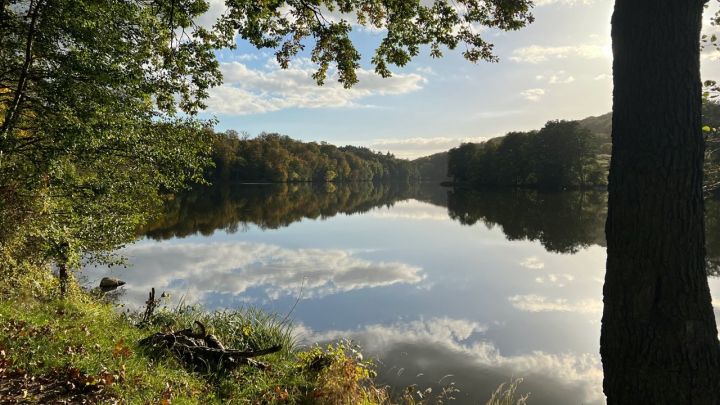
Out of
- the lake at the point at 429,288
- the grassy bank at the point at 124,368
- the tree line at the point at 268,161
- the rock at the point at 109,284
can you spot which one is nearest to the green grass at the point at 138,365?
the grassy bank at the point at 124,368

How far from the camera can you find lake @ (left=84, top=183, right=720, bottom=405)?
10219 millimetres

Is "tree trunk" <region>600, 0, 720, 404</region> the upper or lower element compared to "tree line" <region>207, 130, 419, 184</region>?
lower

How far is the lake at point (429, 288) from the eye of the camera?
10.2 m

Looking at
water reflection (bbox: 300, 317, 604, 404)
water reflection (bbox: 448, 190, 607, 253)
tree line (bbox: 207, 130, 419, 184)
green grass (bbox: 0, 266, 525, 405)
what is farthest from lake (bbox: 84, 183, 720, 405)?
tree line (bbox: 207, 130, 419, 184)

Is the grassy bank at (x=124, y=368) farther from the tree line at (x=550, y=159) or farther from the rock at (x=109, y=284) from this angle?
the tree line at (x=550, y=159)

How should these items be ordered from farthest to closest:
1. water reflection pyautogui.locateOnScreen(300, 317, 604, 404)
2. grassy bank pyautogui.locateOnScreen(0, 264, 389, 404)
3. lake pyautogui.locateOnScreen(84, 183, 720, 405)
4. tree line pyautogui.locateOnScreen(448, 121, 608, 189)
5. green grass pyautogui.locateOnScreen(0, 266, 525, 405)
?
tree line pyautogui.locateOnScreen(448, 121, 608, 189) → lake pyautogui.locateOnScreen(84, 183, 720, 405) → water reflection pyautogui.locateOnScreen(300, 317, 604, 404) → green grass pyautogui.locateOnScreen(0, 266, 525, 405) → grassy bank pyautogui.locateOnScreen(0, 264, 389, 404)

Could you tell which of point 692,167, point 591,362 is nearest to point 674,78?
point 692,167

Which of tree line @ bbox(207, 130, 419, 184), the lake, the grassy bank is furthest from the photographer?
tree line @ bbox(207, 130, 419, 184)

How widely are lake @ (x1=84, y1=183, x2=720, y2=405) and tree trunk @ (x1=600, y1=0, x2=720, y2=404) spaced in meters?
5.88

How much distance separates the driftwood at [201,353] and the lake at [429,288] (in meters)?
3.27

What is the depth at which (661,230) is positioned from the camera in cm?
323

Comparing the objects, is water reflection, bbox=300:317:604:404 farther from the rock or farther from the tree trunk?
the rock

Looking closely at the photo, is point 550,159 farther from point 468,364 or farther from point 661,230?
point 661,230

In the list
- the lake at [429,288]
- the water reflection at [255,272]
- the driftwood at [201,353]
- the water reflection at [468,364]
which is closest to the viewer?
the driftwood at [201,353]
